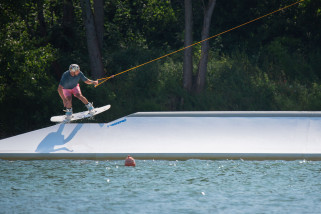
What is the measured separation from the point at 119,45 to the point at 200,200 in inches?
800

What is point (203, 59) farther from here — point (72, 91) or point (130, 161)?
point (130, 161)

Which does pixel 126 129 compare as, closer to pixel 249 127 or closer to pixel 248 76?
pixel 249 127

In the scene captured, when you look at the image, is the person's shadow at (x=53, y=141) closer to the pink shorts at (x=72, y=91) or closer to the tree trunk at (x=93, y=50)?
the pink shorts at (x=72, y=91)

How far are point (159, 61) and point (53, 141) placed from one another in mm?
11451

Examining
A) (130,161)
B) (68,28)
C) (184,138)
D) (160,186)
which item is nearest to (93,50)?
(68,28)

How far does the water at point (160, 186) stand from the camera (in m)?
10.0

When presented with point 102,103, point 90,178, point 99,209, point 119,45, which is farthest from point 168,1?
point 99,209

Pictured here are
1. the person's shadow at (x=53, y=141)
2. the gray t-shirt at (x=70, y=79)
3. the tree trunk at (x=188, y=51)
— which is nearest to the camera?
the person's shadow at (x=53, y=141)

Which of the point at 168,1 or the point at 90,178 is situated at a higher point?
the point at 168,1

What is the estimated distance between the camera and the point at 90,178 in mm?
12531

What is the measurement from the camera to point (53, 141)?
15.6 m

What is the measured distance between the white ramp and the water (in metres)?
0.26

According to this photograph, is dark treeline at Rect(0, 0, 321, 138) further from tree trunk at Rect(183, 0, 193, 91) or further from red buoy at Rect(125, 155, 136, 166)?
red buoy at Rect(125, 155, 136, 166)

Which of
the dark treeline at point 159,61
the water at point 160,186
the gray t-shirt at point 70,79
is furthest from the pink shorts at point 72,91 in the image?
the dark treeline at point 159,61
